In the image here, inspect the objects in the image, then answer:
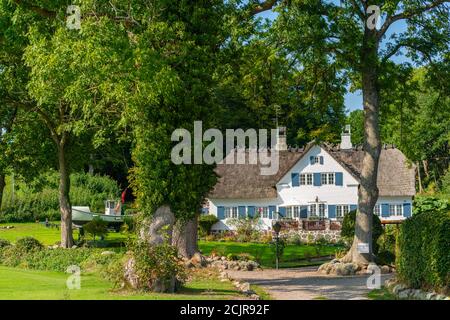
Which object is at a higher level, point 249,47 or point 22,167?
point 249,47

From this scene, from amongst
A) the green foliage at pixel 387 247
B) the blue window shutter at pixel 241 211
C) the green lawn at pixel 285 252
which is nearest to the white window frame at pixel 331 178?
the blue window shutter at pixel 241 211

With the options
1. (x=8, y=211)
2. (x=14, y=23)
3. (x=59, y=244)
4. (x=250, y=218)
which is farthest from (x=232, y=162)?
(x=14, y=23)

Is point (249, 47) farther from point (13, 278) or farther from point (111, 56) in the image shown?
point (13, 278)

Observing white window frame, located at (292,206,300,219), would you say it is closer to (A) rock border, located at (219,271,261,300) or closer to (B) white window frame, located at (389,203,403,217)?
(B) white window frame, located at (389,203,403,217)

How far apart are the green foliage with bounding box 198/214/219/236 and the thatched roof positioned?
5.50 feet

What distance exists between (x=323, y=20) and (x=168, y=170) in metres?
10.9

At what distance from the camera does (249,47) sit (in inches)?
953

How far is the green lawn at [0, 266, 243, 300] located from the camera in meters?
14.7

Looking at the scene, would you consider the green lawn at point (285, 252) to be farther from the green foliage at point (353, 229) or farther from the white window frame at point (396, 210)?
the white window frame at point (396, 210)

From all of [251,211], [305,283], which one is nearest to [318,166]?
[251,211]

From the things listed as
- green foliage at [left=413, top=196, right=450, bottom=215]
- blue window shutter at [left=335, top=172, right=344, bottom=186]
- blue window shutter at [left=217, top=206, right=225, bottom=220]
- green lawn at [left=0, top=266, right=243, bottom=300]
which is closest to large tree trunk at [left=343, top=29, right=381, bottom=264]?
green lawn at [left=0, top=266, right=243, bottom=300]

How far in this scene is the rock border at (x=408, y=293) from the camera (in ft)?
51.1
